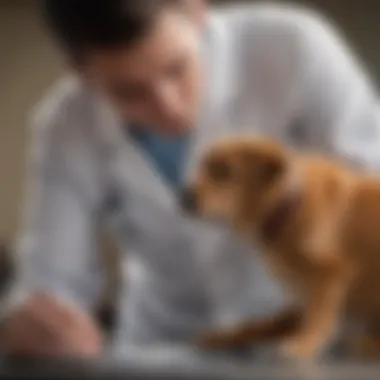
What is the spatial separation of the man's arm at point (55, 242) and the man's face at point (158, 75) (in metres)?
0.06

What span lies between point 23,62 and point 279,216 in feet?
0.81

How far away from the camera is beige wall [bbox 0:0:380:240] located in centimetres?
75

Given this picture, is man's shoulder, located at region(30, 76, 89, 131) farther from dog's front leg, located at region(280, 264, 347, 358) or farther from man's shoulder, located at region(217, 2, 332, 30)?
dog's front leg, located at region(280, 264, 347, 358)

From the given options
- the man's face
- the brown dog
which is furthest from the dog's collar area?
the man's face

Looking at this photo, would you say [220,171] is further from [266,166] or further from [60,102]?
[60,102]

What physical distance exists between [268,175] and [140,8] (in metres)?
0.14

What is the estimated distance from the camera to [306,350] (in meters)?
0.66

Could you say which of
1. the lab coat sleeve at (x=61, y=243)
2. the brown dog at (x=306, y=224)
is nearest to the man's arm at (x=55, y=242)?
the lab coat sleeve at (x=61, y=243)

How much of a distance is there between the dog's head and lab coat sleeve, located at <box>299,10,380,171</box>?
1.7 inches

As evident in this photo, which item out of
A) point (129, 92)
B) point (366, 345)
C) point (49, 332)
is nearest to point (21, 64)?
point (129, 92)

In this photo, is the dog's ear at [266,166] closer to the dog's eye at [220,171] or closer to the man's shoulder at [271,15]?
the dog's eye at [220,171]

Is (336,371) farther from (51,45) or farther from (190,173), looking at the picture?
(51,45)

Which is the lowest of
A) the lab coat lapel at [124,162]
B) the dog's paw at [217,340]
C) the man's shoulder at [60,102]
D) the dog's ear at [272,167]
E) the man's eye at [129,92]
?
the dog's paw at [217,340]

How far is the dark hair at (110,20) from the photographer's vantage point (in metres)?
0.67
